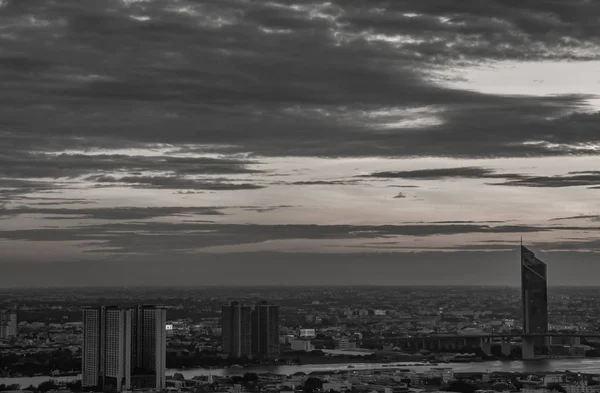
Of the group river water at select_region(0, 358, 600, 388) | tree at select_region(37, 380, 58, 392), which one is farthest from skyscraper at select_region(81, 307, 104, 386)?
river water at select_region(0, 358, 600, 388)

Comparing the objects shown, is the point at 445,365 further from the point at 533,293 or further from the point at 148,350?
the point at 533,293

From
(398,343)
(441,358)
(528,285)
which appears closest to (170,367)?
(441,358)

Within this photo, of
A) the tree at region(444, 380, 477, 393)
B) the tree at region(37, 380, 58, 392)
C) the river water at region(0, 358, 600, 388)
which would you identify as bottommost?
the river water at region(0, 358, 600, 388)

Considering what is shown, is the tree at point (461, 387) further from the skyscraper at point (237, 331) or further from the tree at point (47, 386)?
the skyscraper at point (237, 331)

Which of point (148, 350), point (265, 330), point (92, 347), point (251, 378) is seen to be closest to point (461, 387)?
point (251, 378)

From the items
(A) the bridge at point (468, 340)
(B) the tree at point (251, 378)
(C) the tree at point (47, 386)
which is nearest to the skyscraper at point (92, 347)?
(C) the tree at point (47, 386)

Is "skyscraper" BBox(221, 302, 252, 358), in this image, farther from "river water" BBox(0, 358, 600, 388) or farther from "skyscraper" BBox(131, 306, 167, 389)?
"skyscraper" BBox(131, 306, 167, 389)
